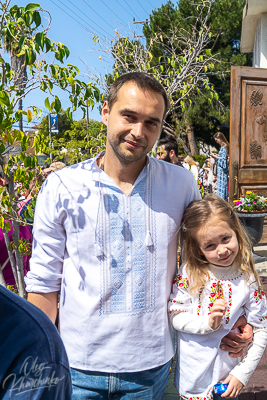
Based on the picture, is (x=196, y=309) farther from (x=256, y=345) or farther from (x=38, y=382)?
(x=38, y=382)

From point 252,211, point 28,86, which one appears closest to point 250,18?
point 252,211

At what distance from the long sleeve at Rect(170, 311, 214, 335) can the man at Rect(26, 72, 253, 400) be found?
7cm

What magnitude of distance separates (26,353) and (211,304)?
113cm

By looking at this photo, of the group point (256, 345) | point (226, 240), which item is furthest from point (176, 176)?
point (256, 345)

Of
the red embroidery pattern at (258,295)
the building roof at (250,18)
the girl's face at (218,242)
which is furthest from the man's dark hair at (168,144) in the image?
the building roof at (250,18)

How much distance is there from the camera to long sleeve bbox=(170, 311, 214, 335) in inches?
56.7

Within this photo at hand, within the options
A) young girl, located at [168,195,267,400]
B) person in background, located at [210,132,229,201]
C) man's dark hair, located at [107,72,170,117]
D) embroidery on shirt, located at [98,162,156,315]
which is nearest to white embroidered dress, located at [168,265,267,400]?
young girl, located at [168,195,267,400]

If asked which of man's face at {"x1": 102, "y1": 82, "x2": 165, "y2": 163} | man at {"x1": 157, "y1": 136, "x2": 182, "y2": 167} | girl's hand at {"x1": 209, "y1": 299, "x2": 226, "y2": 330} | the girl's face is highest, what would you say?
man's face at {"x1": 102, "y1": 82, "x2": 165, "y2": 163}

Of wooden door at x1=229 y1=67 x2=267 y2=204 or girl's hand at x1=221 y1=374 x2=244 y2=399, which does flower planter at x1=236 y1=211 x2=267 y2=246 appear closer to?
wooden door at x1=229 y1=67 x2=267 y2=204


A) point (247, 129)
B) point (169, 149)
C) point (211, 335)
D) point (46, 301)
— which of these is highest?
point (247, 129)

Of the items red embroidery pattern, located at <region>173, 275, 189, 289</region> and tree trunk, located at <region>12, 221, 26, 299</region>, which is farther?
tree trunk, located at <region>12, 221, 26, 299</region>

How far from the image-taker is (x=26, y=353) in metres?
0.51

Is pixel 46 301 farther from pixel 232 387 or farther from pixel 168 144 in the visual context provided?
pixel 168 144

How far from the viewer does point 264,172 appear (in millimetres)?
5746
